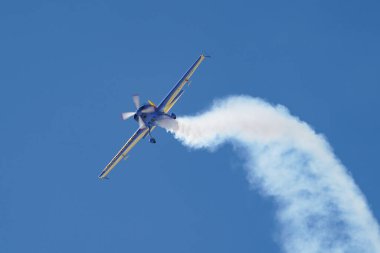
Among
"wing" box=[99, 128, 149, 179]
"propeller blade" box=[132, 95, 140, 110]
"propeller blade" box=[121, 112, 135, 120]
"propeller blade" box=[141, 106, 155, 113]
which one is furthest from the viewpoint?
"wing" box=[99, 128, 149, 179]

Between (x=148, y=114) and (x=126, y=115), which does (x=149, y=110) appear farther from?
(x=126, y=115)

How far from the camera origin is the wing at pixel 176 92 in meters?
110

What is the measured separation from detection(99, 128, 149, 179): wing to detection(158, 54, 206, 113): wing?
6.21m

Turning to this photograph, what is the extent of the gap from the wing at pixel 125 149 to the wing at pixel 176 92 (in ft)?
20.4

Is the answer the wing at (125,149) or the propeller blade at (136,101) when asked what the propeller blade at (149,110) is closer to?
the propeller blade at (136,101)

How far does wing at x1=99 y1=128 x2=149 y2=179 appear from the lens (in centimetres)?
11662

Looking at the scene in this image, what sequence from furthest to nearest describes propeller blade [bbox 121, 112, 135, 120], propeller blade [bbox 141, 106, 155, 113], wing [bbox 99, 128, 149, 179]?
wing [bbox 99, 128, 149, 179], propeller blade [bbox 141, 106, 155, 113], propeller blade [bbox 121, 112, 135, 120]

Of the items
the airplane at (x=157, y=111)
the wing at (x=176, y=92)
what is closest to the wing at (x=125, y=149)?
the airplane at (x=157, y=111)

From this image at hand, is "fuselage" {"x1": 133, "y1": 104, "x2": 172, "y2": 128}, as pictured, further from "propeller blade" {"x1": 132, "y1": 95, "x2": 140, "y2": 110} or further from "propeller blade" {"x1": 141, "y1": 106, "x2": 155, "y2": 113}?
"propeller blade" {"x1": 132, "y1": 95, "x2": 140, "y2": 110}

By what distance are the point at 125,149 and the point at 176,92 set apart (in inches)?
426

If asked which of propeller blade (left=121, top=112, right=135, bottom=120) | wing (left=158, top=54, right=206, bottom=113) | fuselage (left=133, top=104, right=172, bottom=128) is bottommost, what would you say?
propeller blade (left=121, top=112, right=135, bottom=120)

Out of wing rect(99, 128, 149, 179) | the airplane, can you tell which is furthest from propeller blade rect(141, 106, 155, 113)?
wing rect(99, 128, 149, 179)

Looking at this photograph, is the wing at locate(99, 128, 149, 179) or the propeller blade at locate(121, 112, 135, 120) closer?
the propeller blade at locate(121, 112, 135, 120)

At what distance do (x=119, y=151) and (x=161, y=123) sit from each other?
10130 millimetres
